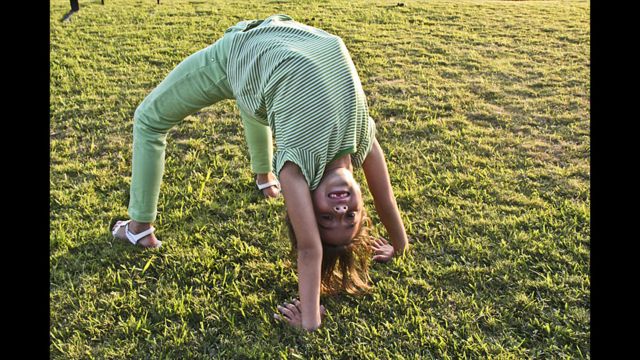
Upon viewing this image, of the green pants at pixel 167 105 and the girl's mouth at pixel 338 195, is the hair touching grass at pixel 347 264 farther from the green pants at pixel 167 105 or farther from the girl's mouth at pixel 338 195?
the green pants at pixel 167 105

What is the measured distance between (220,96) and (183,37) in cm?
477

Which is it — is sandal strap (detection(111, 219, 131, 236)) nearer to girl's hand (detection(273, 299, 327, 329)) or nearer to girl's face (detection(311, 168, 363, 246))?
girl's hand (detection(273, 299, 327, 329))

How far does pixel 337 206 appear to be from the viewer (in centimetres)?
266

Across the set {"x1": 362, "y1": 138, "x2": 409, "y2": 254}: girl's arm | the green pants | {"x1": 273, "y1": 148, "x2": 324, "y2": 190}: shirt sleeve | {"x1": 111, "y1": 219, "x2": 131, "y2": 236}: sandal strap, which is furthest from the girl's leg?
{"x1": 362, "y1": 138, "x2": 409, "y2": 254}: girl's arm

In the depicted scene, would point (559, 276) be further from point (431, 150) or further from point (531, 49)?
point (531, 49)

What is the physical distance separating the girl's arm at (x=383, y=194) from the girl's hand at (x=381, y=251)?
0.14 feet

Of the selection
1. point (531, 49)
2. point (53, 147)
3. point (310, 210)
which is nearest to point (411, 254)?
point (310, 210)

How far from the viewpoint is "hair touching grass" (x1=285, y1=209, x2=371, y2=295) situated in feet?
9.31

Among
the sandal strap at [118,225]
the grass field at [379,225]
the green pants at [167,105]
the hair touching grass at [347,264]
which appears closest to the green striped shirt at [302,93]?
the green pants at [167,105]

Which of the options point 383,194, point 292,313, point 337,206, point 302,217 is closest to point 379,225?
point 383,194

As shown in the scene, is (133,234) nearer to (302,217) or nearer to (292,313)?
(292,313)

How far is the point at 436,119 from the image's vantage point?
208 inches

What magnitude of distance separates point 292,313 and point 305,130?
98 centimetres

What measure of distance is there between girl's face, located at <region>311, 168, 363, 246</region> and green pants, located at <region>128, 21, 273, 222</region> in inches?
34.7
